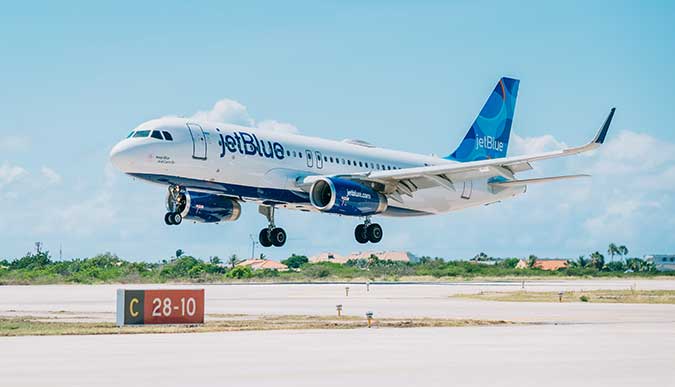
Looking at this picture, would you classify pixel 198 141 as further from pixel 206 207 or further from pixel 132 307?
pixel 132 307

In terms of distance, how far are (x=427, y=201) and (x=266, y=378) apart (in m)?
46.8

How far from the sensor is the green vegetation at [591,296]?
53.3 meters

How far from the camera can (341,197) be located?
5628cm

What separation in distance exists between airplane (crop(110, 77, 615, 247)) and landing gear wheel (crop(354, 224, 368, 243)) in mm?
61

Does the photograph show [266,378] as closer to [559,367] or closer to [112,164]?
[559,367]

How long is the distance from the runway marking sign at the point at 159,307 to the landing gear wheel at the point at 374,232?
27752mm

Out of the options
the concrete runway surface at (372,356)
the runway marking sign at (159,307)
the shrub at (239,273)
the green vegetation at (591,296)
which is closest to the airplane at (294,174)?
the green vegetation at (591,296)

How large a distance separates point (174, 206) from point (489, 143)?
24770mm

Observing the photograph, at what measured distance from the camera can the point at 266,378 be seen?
1973 centimetres

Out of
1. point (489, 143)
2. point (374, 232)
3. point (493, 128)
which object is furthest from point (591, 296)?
point (493, 128)

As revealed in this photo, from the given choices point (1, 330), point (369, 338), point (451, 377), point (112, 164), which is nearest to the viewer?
point (451, 377)

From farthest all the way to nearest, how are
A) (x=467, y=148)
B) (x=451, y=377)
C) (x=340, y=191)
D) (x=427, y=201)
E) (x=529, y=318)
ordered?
(x=467, y=148) → (x=427, y=201) → (x=340, y=191) → (x=529, y=318) → (x=451, y=377)

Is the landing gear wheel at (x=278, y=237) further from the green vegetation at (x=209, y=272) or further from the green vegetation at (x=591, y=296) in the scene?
the green vegetation at (x=209, y=272)

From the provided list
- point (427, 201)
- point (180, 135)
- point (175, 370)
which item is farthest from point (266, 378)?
point (427, 201)
